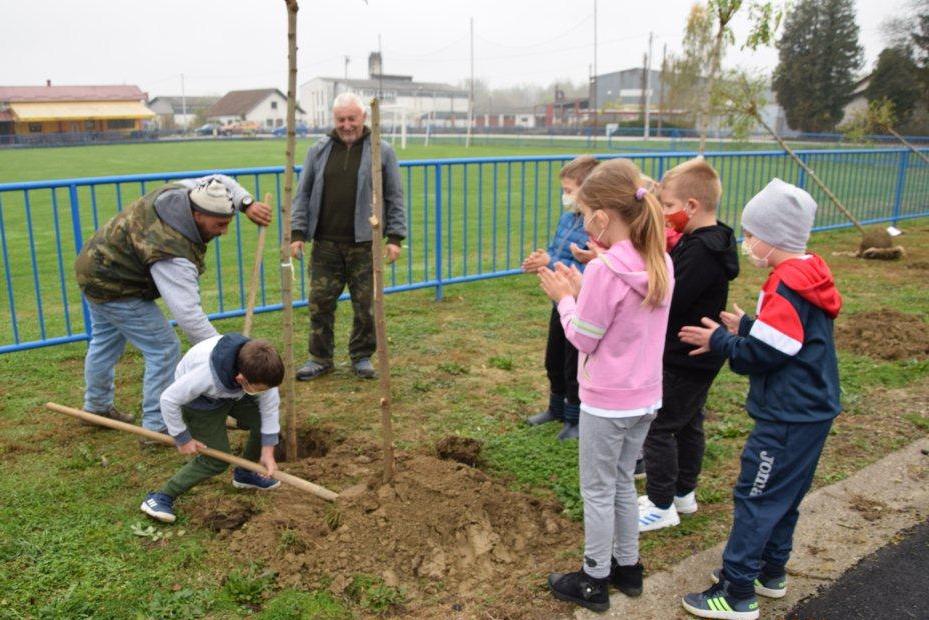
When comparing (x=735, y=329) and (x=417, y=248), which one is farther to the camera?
(x=417, y=248)

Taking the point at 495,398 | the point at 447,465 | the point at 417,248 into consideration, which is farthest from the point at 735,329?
the point at 417,248

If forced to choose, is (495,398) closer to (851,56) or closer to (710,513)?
(710,513)

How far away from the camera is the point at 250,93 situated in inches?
3784

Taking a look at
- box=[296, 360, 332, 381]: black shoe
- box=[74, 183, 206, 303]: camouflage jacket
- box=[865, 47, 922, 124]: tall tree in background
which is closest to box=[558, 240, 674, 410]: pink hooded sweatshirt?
box=[74, 183, 206, 303]: camouflage jacket

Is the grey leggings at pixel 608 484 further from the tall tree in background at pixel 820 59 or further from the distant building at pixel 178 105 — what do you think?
the distant building at pixel 178 105

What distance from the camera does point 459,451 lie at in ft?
14.0

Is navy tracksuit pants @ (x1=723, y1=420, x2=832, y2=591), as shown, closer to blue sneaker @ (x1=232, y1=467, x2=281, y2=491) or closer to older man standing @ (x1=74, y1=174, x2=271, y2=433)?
blue sneaker @ (x1=232, y1=467, x2=281, y2=491)

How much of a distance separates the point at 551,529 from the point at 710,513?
814 mm

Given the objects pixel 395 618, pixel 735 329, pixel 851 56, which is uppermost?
pixel 851 56

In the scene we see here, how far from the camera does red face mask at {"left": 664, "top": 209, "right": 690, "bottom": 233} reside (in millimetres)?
3286

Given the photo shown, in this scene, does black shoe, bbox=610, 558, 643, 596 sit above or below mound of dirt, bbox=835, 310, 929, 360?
below

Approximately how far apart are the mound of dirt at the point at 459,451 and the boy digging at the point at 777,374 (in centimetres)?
155

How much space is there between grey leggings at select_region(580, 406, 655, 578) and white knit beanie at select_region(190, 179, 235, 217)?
84.3 inches

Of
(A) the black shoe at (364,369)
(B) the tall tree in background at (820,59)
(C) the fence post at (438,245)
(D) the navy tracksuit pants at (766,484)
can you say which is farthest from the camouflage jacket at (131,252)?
(B) the tall tree in background at (820,59)
